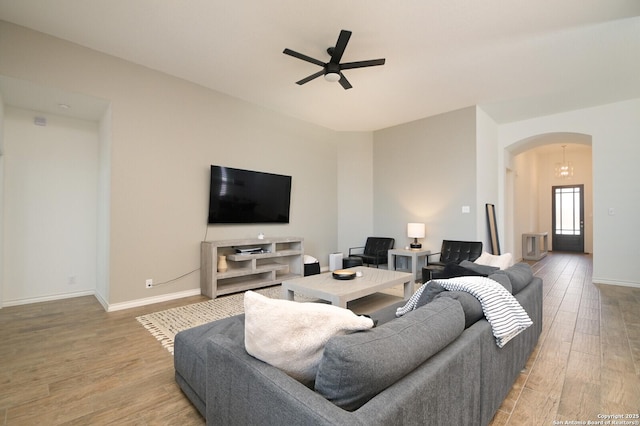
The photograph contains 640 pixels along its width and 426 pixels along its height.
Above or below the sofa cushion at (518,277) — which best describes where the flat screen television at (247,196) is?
above

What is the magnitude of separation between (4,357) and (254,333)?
267 cm

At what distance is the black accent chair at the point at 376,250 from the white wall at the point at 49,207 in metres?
4.42

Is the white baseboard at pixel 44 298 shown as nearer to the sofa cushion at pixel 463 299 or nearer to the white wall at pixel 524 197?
the sofa cushion at pixel 463 299

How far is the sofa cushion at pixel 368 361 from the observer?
901 mm

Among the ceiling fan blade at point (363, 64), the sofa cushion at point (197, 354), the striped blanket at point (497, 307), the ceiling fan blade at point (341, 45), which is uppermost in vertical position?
the ceiling fan blade at point (341, 45)

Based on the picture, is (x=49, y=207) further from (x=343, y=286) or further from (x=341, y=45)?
(x=341, y=45)

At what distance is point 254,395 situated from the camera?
1026 millimetres

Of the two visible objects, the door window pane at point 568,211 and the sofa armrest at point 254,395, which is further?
the door window pane at point 568,211

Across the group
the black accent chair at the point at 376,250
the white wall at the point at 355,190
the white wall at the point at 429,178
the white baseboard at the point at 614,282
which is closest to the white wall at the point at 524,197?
the white baseboard at the point at 614,282

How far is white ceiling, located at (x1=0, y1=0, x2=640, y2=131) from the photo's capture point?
267cm

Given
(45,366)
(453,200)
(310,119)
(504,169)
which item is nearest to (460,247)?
(453,200)

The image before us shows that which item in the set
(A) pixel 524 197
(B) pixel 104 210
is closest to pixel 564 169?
(A) pixel 524 197

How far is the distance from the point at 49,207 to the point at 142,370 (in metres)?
3.07

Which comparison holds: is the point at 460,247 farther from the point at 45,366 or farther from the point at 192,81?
the point at 45,366
